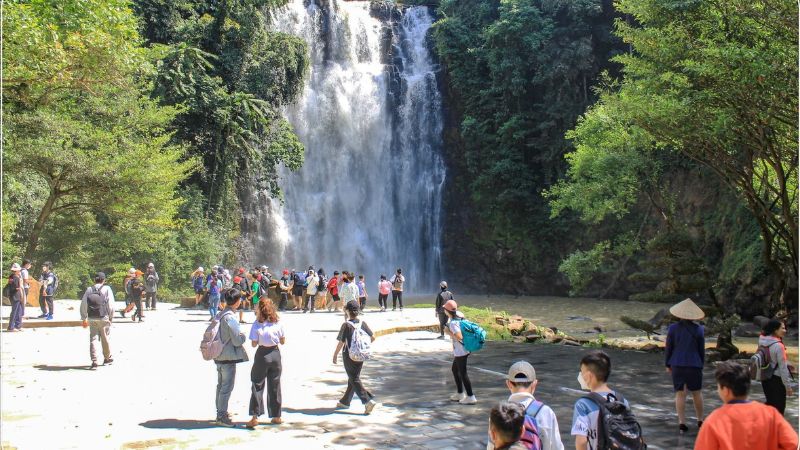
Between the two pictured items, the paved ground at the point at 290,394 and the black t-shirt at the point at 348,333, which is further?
the black t-shirt at the point at 348,333

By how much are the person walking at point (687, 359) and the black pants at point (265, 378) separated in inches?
188

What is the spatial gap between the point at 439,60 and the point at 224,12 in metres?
13.9

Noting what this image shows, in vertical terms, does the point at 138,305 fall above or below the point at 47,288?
below

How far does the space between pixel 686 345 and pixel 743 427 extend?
15.1 ft

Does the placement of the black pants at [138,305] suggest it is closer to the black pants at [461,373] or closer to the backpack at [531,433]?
the black pants at [461,373]

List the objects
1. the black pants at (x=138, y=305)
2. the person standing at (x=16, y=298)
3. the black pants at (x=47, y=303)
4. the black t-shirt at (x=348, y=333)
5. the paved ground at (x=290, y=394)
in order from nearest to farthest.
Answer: the paved ground at (x=290, y=394)
the black t-shirt at (x=348, y=333)
the person standing at (x=16, y=298)
the black pants at (x=47, y=303)
the black pants at (x=138, y=305)

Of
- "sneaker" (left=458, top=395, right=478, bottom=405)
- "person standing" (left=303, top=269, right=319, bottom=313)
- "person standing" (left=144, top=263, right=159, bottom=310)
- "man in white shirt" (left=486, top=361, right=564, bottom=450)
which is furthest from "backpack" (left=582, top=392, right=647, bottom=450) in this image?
"person standing" (left=144, top=263, right=159, bottom=310)

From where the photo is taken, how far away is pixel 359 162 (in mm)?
41500

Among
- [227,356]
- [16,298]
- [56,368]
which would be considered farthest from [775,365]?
[16,298]

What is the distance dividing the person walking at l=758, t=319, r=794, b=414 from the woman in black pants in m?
5.58

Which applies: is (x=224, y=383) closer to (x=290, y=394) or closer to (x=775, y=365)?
(x=290, y=394)

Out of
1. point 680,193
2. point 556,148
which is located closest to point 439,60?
point 556,148

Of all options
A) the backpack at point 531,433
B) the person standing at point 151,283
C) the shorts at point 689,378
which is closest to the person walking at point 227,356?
the backpack at point 531,433

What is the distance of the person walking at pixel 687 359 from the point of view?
28.1 ft
